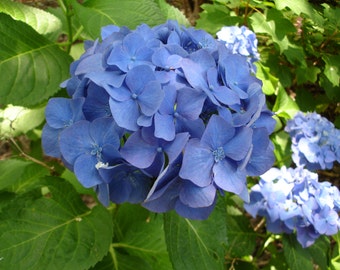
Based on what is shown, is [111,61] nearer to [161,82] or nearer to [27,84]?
[161,82]

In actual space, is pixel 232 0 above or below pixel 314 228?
above

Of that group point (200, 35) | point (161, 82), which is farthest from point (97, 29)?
point (161, 82)

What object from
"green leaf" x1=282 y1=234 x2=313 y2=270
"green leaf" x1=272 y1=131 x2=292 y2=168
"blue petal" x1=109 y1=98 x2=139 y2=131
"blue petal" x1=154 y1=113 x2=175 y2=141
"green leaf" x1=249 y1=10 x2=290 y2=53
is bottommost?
"green leaf" x1=282 y1=234 x2=313 y2=270

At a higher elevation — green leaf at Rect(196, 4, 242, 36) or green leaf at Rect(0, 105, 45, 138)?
green leaf at Rect(196, 4, 242, 36)

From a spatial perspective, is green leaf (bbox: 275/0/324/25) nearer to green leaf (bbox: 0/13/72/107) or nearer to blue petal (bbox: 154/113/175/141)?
green leaf (bbox: 0/13/72/107)

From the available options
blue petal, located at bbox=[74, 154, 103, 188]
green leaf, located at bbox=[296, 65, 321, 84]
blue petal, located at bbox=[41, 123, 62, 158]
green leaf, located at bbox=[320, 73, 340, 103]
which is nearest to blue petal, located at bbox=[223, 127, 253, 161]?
blue petal, located at bbox=[74, 154, 103, 188]

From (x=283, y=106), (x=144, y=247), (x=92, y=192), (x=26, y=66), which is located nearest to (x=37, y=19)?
(x=26, y=66)
